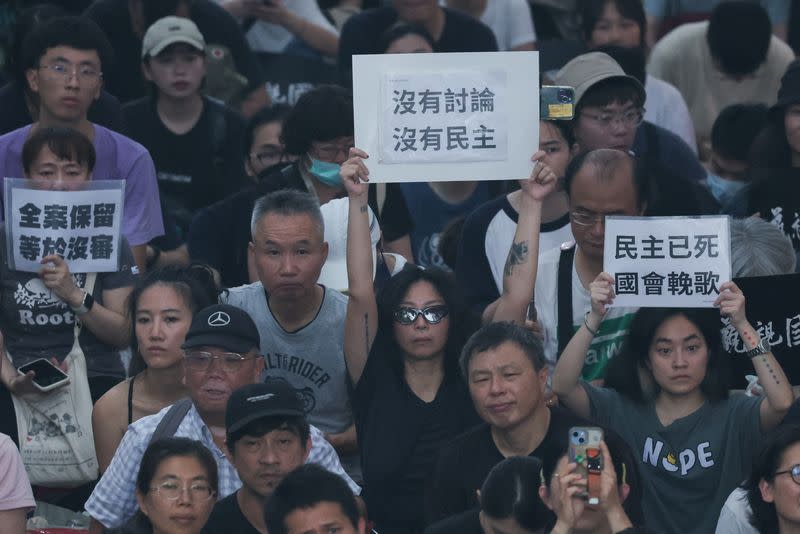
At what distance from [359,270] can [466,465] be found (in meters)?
1.02

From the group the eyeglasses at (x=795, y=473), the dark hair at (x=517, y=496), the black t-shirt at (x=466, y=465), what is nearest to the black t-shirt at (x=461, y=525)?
the dark hair at (x=517, y=496)

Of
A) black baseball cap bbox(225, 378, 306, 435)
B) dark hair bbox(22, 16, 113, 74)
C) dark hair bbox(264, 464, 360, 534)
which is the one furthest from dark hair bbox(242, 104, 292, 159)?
dark hair bbox(264, 464, 360, 534)

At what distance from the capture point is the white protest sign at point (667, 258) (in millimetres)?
7957

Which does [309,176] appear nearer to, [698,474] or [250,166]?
[250,166]

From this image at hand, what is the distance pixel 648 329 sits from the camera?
8031 mm

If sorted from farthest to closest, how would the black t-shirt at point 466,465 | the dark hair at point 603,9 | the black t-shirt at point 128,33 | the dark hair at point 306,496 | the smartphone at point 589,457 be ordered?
the dark hair at point 603,9
the black t-shirt at point 128,33
the black t-shirt at point 466,465
the dark hair at point 306,496
the smartphone at point 589,457

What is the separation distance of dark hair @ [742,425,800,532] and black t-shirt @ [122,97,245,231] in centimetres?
417

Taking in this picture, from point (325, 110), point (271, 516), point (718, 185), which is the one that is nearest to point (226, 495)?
point (271, 516)

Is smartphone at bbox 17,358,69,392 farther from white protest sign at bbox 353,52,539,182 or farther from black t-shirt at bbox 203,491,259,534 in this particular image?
white protest sign at bbox 353,52,539,182

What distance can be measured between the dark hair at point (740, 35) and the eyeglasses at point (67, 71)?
3948 millimetres

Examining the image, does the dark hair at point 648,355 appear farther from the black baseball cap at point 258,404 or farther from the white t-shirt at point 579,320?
the black baseball cap at point 258,404

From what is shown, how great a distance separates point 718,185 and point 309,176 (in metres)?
2.36

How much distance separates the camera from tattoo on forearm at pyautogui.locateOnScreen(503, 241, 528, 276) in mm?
8274

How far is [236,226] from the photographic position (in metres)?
9.55
